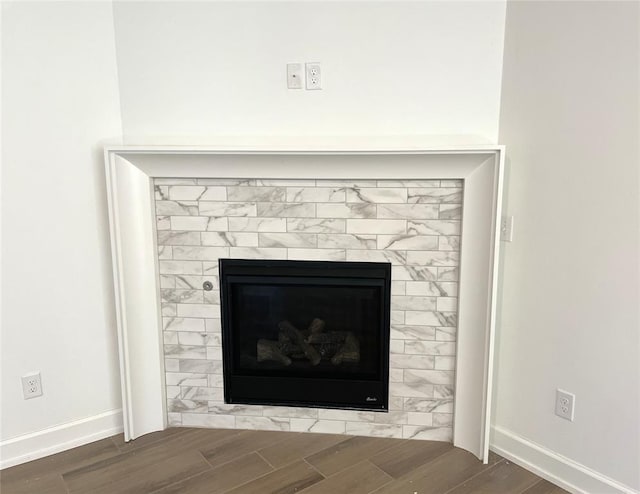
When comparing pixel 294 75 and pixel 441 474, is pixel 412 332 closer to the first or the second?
pixel 441 474

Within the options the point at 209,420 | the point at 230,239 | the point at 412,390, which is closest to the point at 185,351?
the point at 209,420

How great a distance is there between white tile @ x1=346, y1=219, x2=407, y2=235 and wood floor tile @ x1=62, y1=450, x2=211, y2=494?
116cm

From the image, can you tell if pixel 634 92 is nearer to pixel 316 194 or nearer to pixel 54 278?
pixel 316 194

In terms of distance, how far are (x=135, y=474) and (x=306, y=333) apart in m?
0.90

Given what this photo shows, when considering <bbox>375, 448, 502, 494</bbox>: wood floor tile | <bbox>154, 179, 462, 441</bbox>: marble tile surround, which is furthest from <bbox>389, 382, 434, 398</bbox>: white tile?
<bbox>375, 448, 502, 494</bbox>: wood floor tile

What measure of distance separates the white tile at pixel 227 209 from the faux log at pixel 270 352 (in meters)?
0.61

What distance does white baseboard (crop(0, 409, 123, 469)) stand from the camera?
2150 millimetres

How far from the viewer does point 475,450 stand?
2.20 meters

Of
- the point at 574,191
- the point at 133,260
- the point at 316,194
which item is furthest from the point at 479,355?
the point at 133,260

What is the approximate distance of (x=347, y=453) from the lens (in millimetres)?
2232

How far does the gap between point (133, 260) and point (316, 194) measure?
2.74 feet

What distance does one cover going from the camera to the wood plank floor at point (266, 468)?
201 centimetres

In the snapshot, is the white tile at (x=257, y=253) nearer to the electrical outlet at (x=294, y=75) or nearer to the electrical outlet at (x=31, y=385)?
the electrical outlet at (x=294, y=75)

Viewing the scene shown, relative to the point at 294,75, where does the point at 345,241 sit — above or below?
below
